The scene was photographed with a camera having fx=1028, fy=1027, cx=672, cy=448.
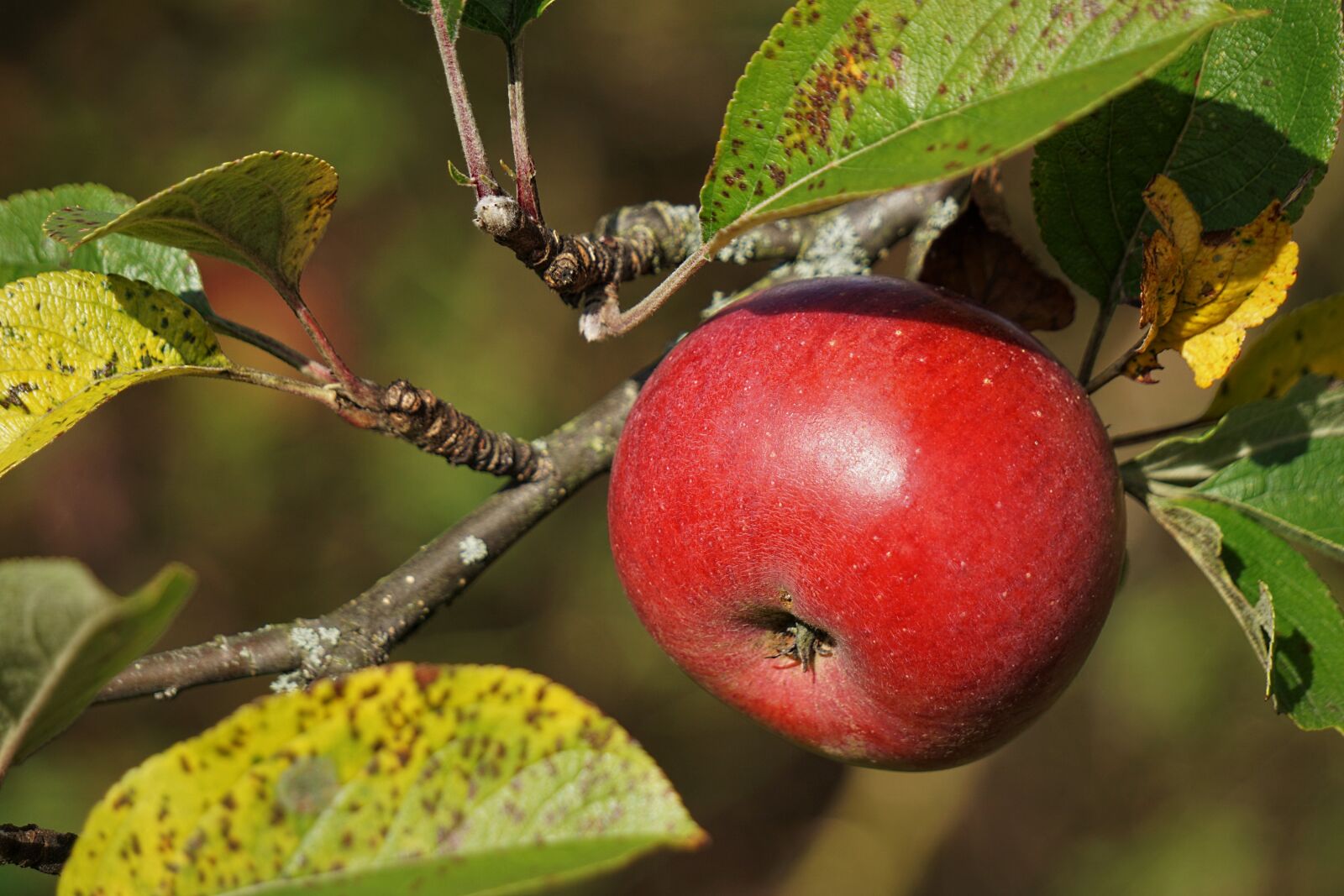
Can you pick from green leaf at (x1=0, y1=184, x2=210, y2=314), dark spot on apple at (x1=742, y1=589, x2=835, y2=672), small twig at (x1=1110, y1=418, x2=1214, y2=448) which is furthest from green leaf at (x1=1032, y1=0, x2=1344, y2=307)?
green leaf at (x1=0, y1=184, x2=210, y2=314)

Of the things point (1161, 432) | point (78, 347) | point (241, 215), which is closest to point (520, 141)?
point (241, 215)

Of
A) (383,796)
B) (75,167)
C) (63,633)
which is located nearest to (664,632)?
(383,796)

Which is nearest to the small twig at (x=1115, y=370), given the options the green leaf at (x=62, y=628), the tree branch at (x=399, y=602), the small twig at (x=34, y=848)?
the tree branch at (x=399, y=602)

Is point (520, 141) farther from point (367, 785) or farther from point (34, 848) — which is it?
point (34, 848)

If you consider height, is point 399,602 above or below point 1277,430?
above

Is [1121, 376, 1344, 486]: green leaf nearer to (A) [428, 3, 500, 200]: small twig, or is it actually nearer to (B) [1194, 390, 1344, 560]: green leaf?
(B) [1194, 390, 1344, 560]: green leaf

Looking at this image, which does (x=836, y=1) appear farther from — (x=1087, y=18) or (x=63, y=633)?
(x=63, y=633)

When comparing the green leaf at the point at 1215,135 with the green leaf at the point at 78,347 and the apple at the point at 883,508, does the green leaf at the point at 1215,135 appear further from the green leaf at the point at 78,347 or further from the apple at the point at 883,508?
the green leaf at the point at 78,347
